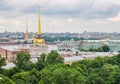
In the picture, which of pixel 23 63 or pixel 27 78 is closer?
pixel 27 78

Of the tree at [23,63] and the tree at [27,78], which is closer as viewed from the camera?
the tree at [27,78]

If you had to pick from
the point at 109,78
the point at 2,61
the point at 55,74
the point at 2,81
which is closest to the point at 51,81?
the point at 55,74

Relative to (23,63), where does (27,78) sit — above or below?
below

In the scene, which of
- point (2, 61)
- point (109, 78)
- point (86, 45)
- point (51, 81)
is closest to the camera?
point (51, 81)

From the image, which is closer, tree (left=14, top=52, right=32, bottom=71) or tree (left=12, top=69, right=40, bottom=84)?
tree (left=12, top=69, right=40, bottom=84)

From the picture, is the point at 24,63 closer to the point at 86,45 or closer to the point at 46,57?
the point at 46,57

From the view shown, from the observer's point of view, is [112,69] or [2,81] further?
[112,69]

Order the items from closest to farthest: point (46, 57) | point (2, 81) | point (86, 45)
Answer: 1. point (2, 81)
2. point (46, 57)
3. point (86, 45)

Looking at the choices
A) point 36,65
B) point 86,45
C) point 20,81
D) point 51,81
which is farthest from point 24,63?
point 86,45

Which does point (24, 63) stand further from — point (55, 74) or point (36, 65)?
point (55, 74)
